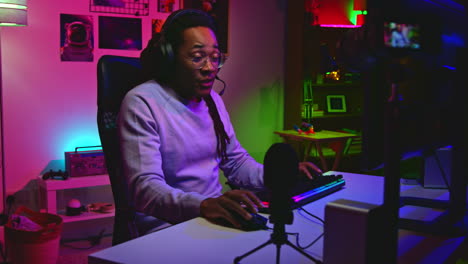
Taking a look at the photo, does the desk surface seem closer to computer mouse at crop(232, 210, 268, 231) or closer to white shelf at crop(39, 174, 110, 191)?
white shelf at crop(39, 174, 110, 191)

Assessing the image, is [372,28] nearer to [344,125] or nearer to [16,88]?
[16,88]

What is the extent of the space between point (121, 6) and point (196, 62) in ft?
7.01

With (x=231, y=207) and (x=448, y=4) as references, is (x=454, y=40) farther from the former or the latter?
(x=231, y=207)

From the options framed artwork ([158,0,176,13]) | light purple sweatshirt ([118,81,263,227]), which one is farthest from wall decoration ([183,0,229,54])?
light purple sweatshirt ([118,81,263,227])

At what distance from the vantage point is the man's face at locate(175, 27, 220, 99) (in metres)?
1.72

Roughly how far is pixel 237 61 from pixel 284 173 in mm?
3462

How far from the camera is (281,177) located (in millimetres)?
870

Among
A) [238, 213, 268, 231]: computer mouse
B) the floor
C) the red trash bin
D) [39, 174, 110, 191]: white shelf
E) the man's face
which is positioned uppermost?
the man's face

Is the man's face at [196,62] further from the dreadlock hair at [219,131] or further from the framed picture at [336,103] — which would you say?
the framed picture at [336,103]

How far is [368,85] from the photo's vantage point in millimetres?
1022

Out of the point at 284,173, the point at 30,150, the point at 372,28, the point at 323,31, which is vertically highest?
the point at 323,31

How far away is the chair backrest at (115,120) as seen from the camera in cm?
154

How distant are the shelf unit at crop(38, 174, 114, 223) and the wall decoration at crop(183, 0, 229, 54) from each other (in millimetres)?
1560

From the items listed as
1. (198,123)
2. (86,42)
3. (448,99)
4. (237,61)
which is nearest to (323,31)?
(237,61)
